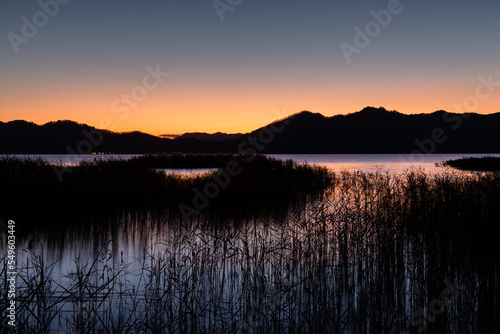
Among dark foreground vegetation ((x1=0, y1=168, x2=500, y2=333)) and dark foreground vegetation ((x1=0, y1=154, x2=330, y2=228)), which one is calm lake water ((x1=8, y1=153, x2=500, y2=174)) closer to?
dark foreground vegetation ((x1=0, y1=154, x2=330, y2=228))

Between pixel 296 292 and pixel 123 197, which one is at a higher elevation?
pixel 123 197

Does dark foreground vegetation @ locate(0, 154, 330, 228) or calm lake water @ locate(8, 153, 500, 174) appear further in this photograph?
calm lake water @ locate(8, 153, 500, 174)

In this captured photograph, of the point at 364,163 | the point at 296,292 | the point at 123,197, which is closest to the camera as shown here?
the point at 296,292

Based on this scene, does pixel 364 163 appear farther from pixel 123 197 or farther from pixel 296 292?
pixel 296 292

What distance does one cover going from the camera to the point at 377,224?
6734 millimetres

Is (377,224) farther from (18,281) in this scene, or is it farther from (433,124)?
(433,124)

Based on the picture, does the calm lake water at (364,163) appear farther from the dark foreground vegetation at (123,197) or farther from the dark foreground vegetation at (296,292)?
the dark foreground vegetation at (296,292)

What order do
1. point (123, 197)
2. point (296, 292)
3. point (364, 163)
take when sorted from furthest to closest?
1. point (364, 163)
2. point (123, 197)
3. point (296, 292)

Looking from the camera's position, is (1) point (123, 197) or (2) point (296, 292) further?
(1) point (123, 197)

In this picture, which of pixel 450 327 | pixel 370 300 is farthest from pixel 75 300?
pixel 450 327

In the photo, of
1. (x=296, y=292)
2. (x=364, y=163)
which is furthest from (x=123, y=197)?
(x=364, y=163)

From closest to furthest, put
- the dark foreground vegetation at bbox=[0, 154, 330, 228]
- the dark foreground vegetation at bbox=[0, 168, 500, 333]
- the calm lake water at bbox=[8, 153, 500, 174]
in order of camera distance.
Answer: the dark foreground vegetation at bbox=[0, 168, 500, 333]
the dark foreground vegetation at bbox=[0, 154, 330, 228]
the calm lake water at bbox=[8, 153, 500, 174]

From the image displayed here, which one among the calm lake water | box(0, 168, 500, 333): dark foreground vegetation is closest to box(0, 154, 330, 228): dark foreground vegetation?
box(0, 168, 500, 333): dark foreground vegetation

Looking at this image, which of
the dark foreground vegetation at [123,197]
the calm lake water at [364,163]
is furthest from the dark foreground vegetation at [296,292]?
the calm lake water at [364,163]
